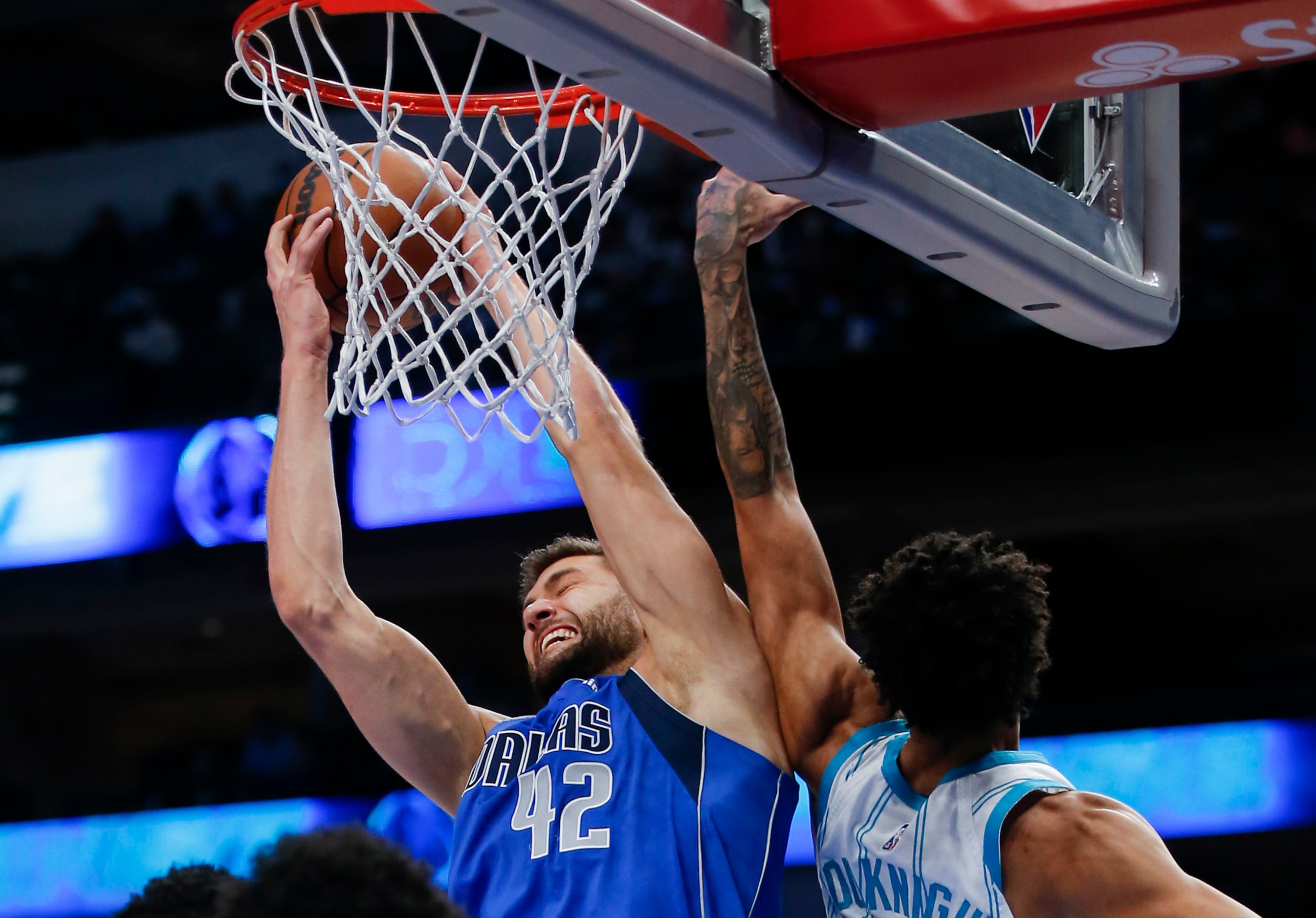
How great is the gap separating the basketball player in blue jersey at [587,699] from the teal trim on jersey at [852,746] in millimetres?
92

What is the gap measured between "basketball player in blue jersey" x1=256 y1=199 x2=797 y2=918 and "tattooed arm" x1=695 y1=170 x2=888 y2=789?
66mm

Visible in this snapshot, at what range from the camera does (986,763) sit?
2023 mm

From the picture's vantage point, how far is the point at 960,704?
2.02 metres

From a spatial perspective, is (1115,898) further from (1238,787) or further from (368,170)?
(1238,787)

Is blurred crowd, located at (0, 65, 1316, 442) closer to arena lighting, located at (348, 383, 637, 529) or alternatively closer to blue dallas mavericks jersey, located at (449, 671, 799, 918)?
arena lighting, located at (348, 383, 637, 529)

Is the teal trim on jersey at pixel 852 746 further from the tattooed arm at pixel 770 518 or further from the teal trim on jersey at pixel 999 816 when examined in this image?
the teal trim on jersey at pixel 999 816

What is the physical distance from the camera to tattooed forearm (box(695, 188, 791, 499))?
249 centimetres

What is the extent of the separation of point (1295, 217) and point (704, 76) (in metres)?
6.05

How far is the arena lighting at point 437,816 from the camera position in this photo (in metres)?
5.85

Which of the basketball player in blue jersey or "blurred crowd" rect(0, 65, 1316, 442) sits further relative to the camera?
"blurred crowd" rect(0, 65, 1316, 442)

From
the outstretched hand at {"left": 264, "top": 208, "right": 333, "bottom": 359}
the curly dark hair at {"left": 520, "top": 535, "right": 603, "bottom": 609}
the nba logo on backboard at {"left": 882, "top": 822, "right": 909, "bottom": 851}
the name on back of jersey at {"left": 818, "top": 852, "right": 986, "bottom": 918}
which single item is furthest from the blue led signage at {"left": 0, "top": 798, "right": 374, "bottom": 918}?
the nba logo on backboard at {"left": 882, "top": 822, "right": 909, "bottom": 851}

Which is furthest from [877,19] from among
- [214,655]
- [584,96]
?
[214,655]

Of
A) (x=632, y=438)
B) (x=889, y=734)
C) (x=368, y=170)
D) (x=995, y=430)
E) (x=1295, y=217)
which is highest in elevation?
(x=1295, y=217)

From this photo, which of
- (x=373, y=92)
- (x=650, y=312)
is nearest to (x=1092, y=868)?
(x=373, y=92)
